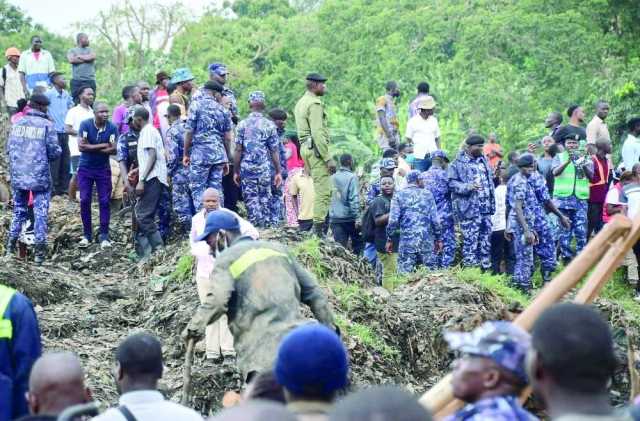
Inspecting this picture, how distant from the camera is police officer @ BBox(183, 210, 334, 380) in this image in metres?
7.96

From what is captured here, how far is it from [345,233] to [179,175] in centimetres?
253

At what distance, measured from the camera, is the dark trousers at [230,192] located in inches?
602

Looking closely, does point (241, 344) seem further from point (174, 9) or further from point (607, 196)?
point (174, 9)

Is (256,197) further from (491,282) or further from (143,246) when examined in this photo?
(491,282)

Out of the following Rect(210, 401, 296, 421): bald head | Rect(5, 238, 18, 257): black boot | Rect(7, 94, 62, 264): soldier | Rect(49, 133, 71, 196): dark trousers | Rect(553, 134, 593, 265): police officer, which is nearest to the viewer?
Rect(210, 401, 296, 421): bald head

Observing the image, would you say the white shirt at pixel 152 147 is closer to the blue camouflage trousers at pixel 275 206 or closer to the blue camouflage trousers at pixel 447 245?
the blue camouflage trousers at pixel 275 206

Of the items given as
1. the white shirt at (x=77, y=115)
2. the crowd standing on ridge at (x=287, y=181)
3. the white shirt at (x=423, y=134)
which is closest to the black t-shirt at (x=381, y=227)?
the crowd standing on ridge at (x=287, y=181)

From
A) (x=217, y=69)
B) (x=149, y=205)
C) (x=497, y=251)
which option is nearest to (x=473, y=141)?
(x=497, y=251)

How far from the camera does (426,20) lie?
1367 inches

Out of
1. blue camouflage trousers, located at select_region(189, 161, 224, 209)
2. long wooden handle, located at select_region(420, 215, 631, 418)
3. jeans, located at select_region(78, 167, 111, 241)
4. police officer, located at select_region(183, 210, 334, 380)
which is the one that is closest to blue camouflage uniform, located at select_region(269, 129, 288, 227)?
blue camouflage trousers, located at select_region(189, 161, 224, 209)

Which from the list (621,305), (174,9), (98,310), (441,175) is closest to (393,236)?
(441,175)

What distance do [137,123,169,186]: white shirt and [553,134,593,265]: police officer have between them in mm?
5197

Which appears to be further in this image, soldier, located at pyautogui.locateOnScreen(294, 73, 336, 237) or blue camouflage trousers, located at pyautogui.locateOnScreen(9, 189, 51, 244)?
soldier, located at pyautogui.locateOnScreen(294, 73, 336, 237)

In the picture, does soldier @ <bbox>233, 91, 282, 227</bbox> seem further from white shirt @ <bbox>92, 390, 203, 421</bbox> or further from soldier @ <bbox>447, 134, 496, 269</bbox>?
white shirt @ <bbox>92, 390, 203, 421</bbox>
